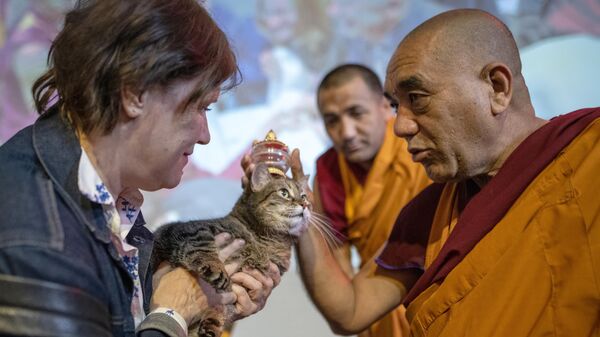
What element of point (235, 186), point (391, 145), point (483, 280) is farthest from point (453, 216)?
point (235, 186)

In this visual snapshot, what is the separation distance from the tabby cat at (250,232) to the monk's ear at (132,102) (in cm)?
42

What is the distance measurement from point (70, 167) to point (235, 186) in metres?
2.56

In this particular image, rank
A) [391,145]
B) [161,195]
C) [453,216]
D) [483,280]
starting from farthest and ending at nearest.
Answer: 1. [161,195]
2. [391,145]
3. [453,216]
4. [483,280]

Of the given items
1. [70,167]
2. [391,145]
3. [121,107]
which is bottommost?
[70,167]

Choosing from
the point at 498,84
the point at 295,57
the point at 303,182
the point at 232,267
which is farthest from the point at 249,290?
the point at 295,57

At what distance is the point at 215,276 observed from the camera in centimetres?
134

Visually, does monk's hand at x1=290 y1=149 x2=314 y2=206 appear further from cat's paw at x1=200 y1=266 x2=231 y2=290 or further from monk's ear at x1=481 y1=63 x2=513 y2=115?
monk's ear at x1=481 y1=63 x2=513 y2=115

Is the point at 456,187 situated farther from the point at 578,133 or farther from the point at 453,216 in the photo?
the point at 578,133

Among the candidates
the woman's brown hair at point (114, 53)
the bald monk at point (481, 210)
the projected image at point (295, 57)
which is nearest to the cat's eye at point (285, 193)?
the bald monk at point (481, 210)

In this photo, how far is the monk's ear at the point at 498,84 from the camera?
4.80 feet

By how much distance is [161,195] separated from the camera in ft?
11.6

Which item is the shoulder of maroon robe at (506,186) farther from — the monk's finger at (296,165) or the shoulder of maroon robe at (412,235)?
the monk's finger at (296,165)

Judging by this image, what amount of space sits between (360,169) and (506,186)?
1525mm

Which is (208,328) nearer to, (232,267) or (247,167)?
(232,267)
